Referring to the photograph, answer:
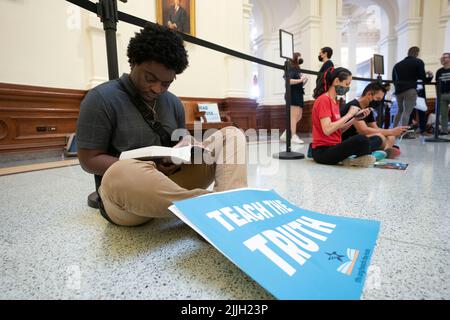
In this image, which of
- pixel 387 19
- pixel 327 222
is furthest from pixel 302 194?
pixel 387 19

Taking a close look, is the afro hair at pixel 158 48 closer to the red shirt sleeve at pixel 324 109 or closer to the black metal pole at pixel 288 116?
the red shirt sleeve at pixel 324 109

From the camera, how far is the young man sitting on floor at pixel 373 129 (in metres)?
2.25

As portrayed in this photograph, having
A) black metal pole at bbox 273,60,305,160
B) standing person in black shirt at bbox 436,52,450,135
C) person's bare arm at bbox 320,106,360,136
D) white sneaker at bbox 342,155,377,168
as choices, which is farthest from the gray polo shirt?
standing person in black shirt at bbox 436,52,450,135

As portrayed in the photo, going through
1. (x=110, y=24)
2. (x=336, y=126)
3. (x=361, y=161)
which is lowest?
(x=361, y=161)

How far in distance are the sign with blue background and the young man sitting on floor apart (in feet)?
5.39

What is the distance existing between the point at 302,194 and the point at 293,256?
0.78 meters

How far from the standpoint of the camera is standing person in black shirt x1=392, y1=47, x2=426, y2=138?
14.3 ft

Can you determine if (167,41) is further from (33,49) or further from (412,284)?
(33,49)

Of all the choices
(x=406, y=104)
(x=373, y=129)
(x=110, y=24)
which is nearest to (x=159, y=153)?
(x=110, y=24)

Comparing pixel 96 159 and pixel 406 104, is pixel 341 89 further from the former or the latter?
pixel 406 104

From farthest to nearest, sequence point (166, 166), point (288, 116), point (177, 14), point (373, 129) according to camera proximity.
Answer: point (177, 14) → point (288, 116) → point (373, 129) → point (166, 166)

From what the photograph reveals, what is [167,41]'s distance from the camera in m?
0.85

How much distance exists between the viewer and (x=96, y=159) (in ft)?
2.79

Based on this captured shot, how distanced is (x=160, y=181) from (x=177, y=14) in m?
3.89
